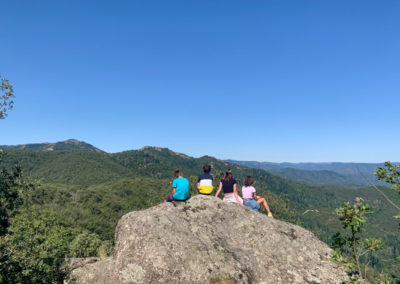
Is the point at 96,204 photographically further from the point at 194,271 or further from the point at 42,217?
the point at 194,271

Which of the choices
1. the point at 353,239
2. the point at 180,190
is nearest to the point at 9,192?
the point at 180,190

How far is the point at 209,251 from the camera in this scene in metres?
8.40

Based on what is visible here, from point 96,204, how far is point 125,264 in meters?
134

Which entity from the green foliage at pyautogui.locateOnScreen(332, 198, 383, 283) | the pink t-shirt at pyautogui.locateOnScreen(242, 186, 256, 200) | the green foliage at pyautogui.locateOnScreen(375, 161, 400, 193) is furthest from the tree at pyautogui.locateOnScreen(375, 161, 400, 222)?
the pink t-shirt at pyautogui.locateOnScreen(242, 186, 256, 200)

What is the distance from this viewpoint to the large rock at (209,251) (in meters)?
7.75

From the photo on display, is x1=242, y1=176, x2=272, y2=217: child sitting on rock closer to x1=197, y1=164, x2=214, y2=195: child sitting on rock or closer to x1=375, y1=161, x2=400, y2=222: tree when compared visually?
x1=197, y1=164, x2=214, y2=195: child sitting on rock

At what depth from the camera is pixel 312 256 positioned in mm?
9133

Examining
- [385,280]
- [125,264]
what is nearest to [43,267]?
[125,264]

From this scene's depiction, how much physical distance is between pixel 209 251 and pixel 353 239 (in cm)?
486

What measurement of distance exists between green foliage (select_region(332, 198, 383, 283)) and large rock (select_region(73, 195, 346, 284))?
3.92m

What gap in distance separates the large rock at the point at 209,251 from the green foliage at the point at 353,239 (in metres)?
3.92

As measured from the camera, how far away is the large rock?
775 cm

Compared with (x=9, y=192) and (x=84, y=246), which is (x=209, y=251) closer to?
(x=9, y=192)

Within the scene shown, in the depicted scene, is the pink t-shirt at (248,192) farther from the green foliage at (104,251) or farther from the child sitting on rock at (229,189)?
the green foliage at (104,251)
